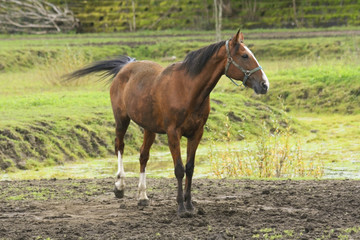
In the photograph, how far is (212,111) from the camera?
719 inches

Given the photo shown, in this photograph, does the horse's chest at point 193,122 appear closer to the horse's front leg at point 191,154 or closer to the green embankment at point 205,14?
the horse's front leg at point 191,154

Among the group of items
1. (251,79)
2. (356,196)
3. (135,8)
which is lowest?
(135,8)

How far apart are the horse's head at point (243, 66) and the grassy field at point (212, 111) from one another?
14.2 ft

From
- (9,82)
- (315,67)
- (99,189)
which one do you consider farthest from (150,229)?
(9,82)

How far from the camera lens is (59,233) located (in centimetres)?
747

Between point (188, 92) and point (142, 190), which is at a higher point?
point (188, 92)

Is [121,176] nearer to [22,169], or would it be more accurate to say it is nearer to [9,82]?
[22,169]

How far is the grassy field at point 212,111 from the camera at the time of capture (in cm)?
1437

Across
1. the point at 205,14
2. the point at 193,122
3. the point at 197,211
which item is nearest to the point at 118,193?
the point at 197,211

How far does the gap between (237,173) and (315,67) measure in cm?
1144

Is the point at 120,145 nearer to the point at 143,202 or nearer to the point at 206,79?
the point at 143,202

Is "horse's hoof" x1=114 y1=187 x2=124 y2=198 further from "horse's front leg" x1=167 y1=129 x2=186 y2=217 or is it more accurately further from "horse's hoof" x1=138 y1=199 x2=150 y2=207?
"horse's front leg" x1=167 y1=129 x2=186 y2=217

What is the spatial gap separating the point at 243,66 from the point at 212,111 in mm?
10270

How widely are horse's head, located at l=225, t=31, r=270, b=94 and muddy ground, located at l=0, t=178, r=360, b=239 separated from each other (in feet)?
5.18
